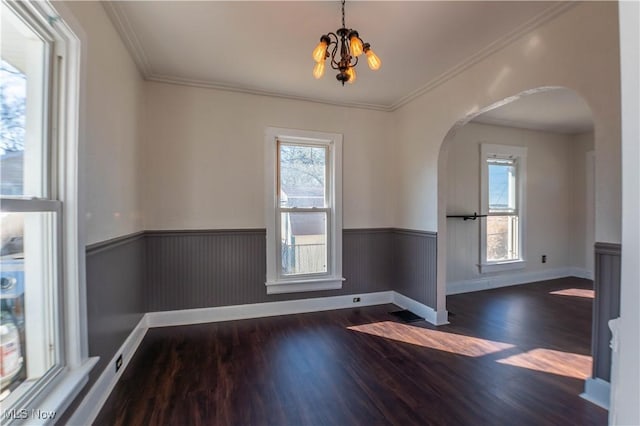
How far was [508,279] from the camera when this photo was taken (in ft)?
15.0

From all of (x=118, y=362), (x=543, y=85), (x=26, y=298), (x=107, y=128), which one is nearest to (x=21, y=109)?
(x=107, y=128)

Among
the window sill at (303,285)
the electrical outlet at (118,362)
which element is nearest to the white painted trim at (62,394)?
the electrical outlet at (118,362)

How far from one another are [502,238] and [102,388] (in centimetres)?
531

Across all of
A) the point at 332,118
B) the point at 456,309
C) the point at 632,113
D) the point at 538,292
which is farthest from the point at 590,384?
the point at 332,118

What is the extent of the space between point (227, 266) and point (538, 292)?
4.45 meters

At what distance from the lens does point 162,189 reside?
3.00 m

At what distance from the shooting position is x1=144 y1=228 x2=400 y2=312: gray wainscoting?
3.00 metres

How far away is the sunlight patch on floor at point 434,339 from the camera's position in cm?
252

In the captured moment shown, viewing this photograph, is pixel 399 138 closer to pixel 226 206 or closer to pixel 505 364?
pixel 226 206

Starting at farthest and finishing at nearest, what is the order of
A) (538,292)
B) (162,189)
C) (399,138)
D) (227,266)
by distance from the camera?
1. (538,292)
2. (399,138)
3. (227,266)
4. (162,189)

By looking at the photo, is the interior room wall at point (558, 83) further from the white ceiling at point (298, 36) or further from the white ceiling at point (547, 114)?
the white ceiling at point (547, 114)

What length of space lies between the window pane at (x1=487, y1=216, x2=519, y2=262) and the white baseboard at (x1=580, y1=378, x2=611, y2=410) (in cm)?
278

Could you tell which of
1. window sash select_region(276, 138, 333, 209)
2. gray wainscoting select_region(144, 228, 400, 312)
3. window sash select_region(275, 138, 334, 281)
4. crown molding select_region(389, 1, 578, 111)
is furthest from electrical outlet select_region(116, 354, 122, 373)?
crown molding select_region(389, 1, 578, 111)

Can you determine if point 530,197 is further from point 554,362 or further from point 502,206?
point 554,362
